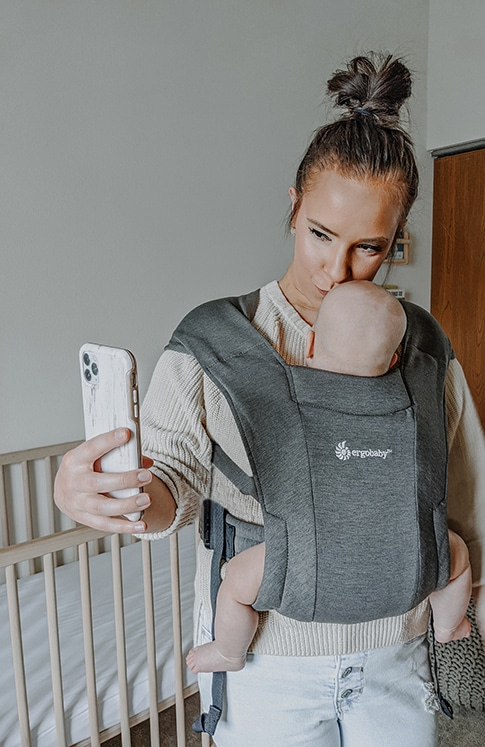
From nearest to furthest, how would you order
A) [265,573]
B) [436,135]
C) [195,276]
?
[265,573] → [195,276] → [436,135]

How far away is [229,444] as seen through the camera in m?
0.76

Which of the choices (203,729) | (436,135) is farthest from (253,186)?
(203,729)

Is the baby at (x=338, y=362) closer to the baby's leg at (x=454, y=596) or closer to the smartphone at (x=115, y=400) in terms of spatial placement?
the baby's leg at (x=454, y=596)

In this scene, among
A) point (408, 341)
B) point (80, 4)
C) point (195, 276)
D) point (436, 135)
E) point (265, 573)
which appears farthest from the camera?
point (436, 135)

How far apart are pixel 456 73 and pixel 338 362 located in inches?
110

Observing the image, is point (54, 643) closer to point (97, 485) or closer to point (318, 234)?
point (97, 485)

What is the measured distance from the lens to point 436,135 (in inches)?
120

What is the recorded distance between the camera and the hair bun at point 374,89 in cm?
79

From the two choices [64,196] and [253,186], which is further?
[253,186]

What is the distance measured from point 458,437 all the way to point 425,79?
2815 mm

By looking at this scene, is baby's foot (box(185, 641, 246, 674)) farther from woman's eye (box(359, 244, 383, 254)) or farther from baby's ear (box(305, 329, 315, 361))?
woman's eye (box(359, 244, 383, 254))

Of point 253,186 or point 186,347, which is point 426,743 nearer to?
point 186,347

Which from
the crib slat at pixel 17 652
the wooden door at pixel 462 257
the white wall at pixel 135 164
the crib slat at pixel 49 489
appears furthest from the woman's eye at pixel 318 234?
the wooden door at pixel 462 257

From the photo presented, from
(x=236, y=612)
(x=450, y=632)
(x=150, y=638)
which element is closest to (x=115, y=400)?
(x=236, y=612)
